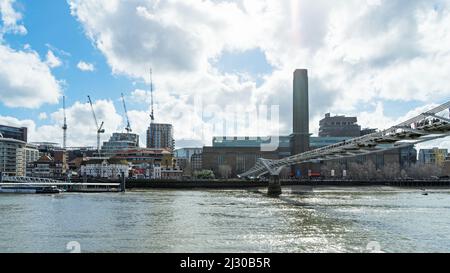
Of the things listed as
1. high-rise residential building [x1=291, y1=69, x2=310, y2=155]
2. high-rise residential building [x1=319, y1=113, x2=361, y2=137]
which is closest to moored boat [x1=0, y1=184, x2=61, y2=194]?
high-rise residential building [x1=291, y1=69, x2=310, y2=155]

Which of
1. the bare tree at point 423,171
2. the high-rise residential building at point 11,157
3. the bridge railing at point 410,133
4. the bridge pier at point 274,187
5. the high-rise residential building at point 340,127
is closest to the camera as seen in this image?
the bridge railing at point 410,133

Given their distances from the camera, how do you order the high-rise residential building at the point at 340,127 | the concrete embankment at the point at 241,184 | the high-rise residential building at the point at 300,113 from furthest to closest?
the high-rise residential building at the point at 340,127
the high-rise residential building at the point at 300,113
the concrete embankment at the point at 241,184

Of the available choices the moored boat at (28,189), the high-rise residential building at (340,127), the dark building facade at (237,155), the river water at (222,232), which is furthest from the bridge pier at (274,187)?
the high-rise residential building at (340,127)

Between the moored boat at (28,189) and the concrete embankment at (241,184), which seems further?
the concrete embankment at (241,184)

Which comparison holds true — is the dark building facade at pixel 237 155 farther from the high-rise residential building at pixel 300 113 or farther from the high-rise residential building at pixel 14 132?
the high-rise residential building at pixel 14 132

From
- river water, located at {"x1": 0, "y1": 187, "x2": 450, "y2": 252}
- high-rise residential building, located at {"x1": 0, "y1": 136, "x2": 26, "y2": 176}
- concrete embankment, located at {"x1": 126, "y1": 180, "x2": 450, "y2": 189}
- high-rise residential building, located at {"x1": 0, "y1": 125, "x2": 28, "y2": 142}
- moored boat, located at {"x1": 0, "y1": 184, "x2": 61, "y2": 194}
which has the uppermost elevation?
high-rise residential building, located at {"x1": 0, "y1": 125, "x2": 28, "y2": 142}

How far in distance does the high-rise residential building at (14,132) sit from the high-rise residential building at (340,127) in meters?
129

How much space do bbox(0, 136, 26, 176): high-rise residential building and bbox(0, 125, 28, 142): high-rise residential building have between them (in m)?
27.3

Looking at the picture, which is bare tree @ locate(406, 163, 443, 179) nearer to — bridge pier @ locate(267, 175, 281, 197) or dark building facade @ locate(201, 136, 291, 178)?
dark building facade @ locate(201, 136, 291, 178)

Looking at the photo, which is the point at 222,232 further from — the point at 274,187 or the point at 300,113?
the point at 300,113

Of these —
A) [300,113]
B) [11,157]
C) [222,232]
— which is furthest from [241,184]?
[11,157]

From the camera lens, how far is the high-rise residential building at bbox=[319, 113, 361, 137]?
577 feet

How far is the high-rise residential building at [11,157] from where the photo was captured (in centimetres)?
14970

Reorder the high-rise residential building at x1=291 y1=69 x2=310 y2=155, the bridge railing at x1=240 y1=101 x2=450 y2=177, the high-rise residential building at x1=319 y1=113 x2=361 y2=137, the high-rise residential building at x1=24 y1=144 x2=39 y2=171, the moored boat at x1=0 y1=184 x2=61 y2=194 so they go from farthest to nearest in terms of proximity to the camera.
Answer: the high-rise residential building at x1=319 y1=113 x2=361 y2=137
the high-rise residential building at x1=24 y1=144 x2=39 y2=171
the high-rise residential building at x1=291 y1=69 x2=310 y2=155
the moored boat at x1=0 y1=184 x2=61 y2=194
the bridge railing at x1=240 y1=101 x2=450 y2=177
